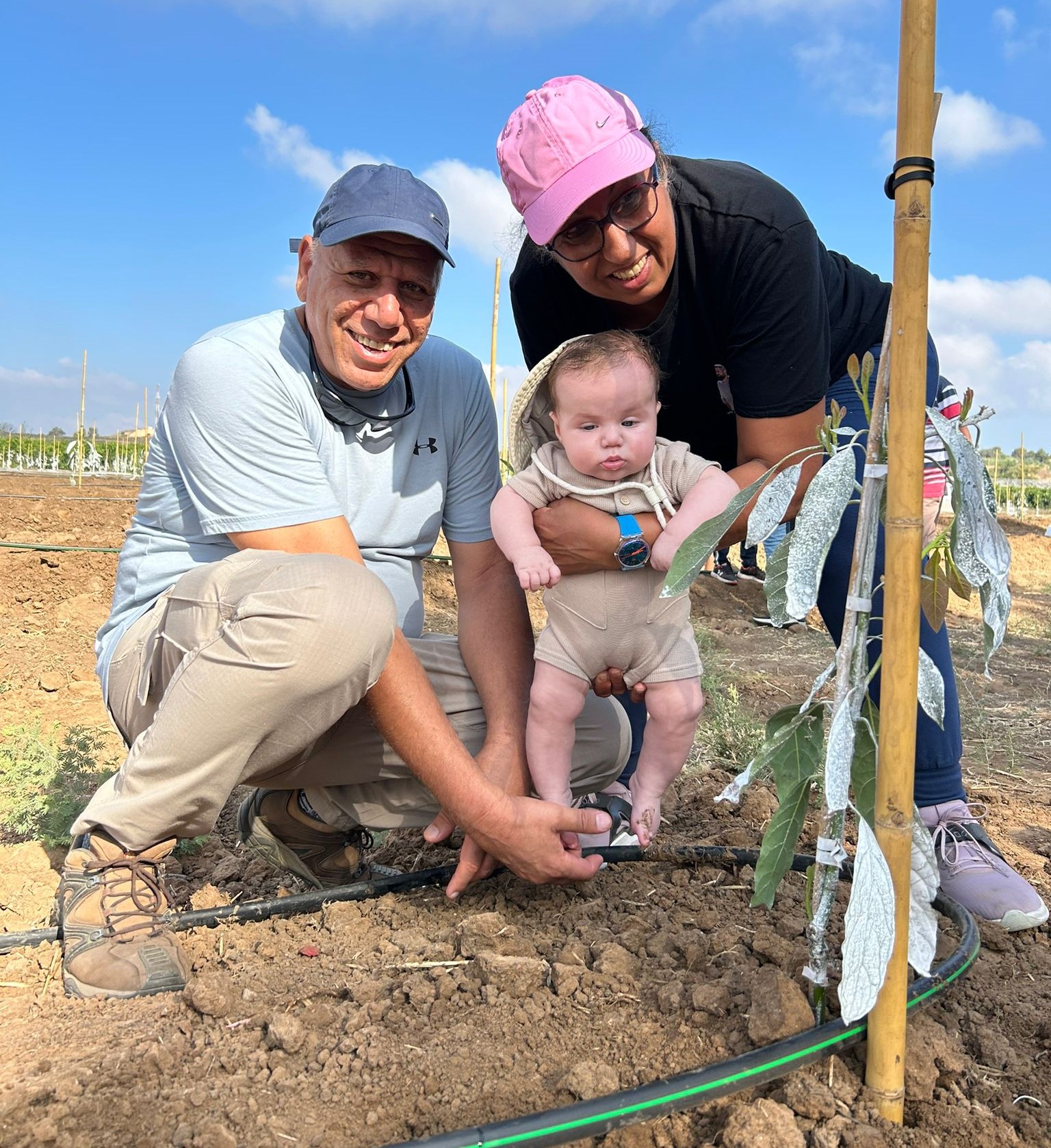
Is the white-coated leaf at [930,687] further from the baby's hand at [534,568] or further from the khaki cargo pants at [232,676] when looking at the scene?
the khaki cargo pants at [232,676]

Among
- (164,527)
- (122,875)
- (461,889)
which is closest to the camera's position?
(122,875)

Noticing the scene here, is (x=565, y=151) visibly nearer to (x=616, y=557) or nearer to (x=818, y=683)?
(x=616, y=557)

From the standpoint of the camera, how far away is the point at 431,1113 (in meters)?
1.33

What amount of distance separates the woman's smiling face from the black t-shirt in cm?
6

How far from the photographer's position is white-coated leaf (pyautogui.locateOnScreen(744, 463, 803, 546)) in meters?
1.24

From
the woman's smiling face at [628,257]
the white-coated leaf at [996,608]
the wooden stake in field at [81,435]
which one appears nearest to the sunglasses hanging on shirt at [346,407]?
the woman's smiling face at [628,257]

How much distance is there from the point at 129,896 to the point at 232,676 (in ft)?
1.61

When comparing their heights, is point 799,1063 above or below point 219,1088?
above

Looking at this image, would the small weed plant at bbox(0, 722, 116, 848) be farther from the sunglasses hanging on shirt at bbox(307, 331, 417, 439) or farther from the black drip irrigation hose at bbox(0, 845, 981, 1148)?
the black drip irrigation hose at bbox(0, 845, 981, 1148)

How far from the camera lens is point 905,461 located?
116cm

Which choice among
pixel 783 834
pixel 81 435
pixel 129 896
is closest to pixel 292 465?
pixel 129 896

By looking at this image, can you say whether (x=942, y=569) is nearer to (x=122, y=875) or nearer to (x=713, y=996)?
(x=713, y=996)

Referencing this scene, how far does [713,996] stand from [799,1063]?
225 mm

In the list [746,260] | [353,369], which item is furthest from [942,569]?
[353,369]
